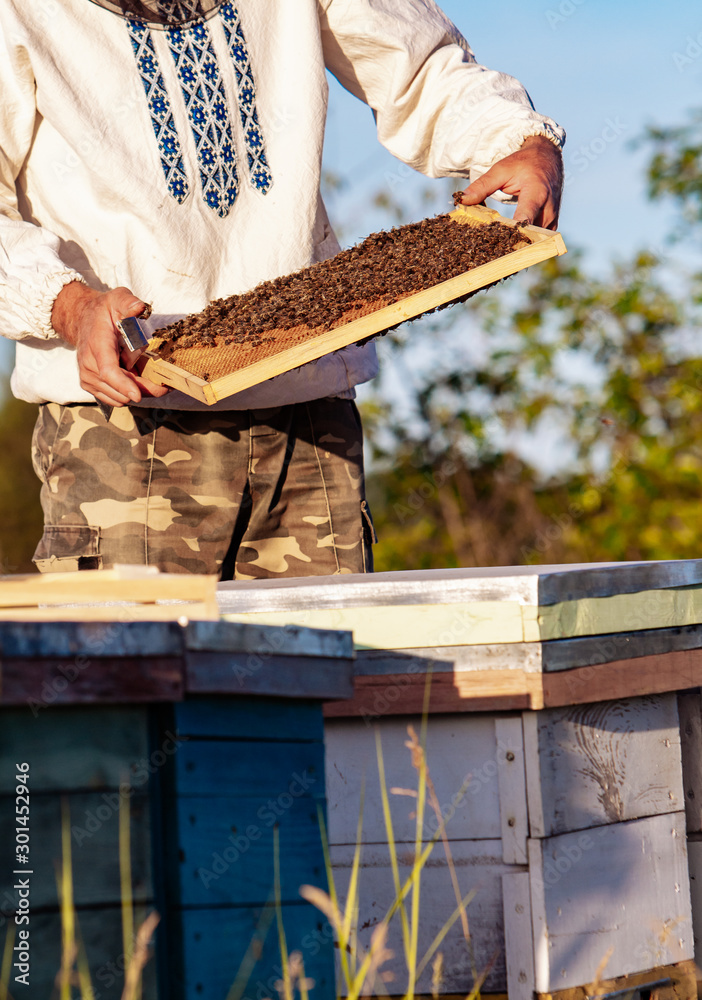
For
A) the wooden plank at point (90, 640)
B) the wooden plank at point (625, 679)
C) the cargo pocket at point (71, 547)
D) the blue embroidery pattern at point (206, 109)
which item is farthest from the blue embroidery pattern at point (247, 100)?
the wooden plank at point (90, 640)

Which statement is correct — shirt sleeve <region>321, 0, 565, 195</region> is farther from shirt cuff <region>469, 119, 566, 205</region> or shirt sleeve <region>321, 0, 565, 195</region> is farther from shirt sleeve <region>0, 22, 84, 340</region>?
shirt sleeve <region>0, 22, 84, 340</region>

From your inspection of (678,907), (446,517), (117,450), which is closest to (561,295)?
(446,517)

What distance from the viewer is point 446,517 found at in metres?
6.65

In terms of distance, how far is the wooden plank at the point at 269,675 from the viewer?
122 cm

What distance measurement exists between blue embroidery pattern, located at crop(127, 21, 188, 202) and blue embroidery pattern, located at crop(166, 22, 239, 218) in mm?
47

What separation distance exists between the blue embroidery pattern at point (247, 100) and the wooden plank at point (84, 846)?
1.68 m

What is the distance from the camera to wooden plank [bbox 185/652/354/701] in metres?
1.22

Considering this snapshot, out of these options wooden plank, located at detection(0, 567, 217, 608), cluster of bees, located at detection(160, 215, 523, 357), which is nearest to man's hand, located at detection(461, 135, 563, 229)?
cluster of bees, located at detection(160, 215, 523, 357)

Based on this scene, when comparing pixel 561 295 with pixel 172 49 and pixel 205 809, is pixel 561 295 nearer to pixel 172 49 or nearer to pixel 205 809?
pixel 172 49

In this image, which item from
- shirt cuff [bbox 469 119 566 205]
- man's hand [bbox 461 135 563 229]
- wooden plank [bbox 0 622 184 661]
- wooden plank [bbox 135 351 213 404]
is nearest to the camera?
wooden plank [bbox 0 622 184 661]

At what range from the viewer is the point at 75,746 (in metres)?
1.16

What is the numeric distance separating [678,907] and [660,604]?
0.54 m

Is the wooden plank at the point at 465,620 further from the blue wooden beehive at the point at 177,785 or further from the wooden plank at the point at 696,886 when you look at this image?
the wooden plank at the point at 696,886

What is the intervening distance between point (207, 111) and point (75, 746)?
169 cm
